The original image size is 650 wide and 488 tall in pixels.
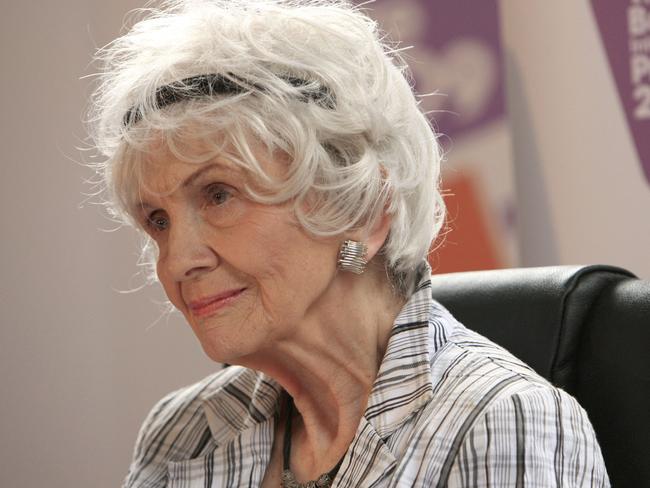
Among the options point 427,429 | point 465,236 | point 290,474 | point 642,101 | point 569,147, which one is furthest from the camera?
point 465,236

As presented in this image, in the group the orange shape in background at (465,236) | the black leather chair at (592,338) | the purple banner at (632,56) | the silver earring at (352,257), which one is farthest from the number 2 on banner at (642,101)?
the silver earring at (352,257)

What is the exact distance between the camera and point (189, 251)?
136cm

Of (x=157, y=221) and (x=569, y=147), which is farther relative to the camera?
(x=569, y=147)

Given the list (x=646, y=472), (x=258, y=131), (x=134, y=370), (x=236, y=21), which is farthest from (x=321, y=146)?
(x=134, y=370)

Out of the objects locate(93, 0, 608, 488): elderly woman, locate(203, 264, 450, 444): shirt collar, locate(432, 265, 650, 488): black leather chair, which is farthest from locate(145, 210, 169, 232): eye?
locate(432, 265, 650, 488): black leather chair

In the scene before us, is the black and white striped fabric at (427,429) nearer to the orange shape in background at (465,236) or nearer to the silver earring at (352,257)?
the silver earring at (352,257)

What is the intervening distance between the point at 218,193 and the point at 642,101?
163 centimetres

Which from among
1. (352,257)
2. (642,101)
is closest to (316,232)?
(352,257)

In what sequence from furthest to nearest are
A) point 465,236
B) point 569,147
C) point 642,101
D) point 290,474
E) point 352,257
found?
point 465,236, point 569,147, point 642,101, point 290,474, point 352,257

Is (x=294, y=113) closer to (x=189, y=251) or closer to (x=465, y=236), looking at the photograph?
(x=189, y=251)

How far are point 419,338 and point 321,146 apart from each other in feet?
1.01

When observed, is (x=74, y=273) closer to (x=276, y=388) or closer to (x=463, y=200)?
(x=463, y=200)

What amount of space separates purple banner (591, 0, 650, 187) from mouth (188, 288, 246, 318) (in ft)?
5.25

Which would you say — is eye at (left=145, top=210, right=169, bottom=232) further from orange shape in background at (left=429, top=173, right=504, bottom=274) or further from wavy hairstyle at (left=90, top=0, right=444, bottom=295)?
orange shape in background at (left=429, top=173, right=504, bottom=274)
